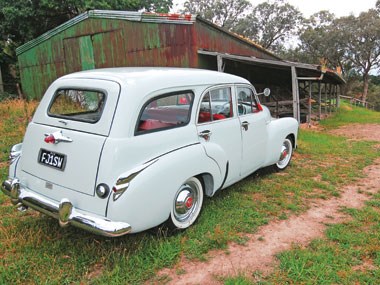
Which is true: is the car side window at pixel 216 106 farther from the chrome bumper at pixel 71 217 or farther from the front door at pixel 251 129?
the chrome bumper at pixel 71 217

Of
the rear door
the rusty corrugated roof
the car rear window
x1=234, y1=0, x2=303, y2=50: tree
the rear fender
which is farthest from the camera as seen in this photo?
x1=234, y1=0, x2=303, y2=50: tree

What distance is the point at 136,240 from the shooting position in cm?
315

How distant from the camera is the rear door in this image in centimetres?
271

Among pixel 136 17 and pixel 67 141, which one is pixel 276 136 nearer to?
pixel 67 141

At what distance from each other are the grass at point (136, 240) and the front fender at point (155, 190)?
360 mm

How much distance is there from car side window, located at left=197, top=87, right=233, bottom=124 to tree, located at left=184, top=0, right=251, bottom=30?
126 ft

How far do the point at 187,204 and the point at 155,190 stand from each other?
0.66 m

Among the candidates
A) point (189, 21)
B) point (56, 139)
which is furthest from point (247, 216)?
point (189, 21)

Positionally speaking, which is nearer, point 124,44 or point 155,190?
point 155,190

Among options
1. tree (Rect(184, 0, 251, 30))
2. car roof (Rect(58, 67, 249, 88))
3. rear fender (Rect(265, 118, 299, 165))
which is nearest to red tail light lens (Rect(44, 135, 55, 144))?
car roof (Rect(58, 67, 249, 88))

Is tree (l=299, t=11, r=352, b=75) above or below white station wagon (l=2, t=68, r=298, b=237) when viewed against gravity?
above

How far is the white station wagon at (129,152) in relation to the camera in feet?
8.57

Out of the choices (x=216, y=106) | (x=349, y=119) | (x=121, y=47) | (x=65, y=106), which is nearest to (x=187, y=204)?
(x=216, y=106)

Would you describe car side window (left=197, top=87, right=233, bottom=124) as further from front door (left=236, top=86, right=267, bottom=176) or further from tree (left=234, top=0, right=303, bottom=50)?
tree (left=234, top=0, right=303, bottom=50)
